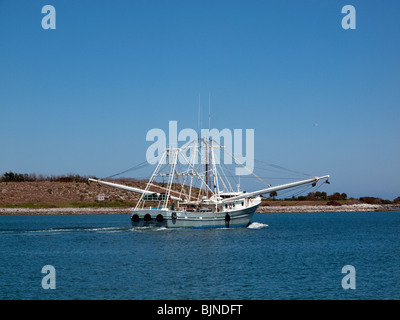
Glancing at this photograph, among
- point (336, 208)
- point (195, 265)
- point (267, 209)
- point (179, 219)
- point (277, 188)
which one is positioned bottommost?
point (336, 208)

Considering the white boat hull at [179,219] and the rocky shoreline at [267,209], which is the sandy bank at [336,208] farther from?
the white boat hull at [179,219]

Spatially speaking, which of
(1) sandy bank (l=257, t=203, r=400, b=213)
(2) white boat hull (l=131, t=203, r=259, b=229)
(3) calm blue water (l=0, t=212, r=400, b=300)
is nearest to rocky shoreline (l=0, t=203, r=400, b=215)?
(1) sandy bank (l=257, t=203, r=400, b=213)

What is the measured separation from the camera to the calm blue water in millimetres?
29859

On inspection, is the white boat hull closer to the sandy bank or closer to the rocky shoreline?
the rocky shoreline

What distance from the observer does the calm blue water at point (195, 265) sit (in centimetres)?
2986

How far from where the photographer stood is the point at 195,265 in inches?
1556

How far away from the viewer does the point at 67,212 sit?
131875 mm

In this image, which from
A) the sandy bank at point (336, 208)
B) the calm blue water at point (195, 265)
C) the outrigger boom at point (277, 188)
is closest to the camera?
the calm blue water at point (195, 265)

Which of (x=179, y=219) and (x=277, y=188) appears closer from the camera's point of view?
(x=179, y=219)

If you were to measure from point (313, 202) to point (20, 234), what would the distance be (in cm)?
13121

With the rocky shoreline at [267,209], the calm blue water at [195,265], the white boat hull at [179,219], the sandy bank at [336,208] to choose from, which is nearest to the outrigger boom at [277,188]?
the white boat hull at [179,219]

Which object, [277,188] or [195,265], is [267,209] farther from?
[195,265]

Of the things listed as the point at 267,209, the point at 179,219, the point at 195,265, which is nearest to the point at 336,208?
the point at 267,209
